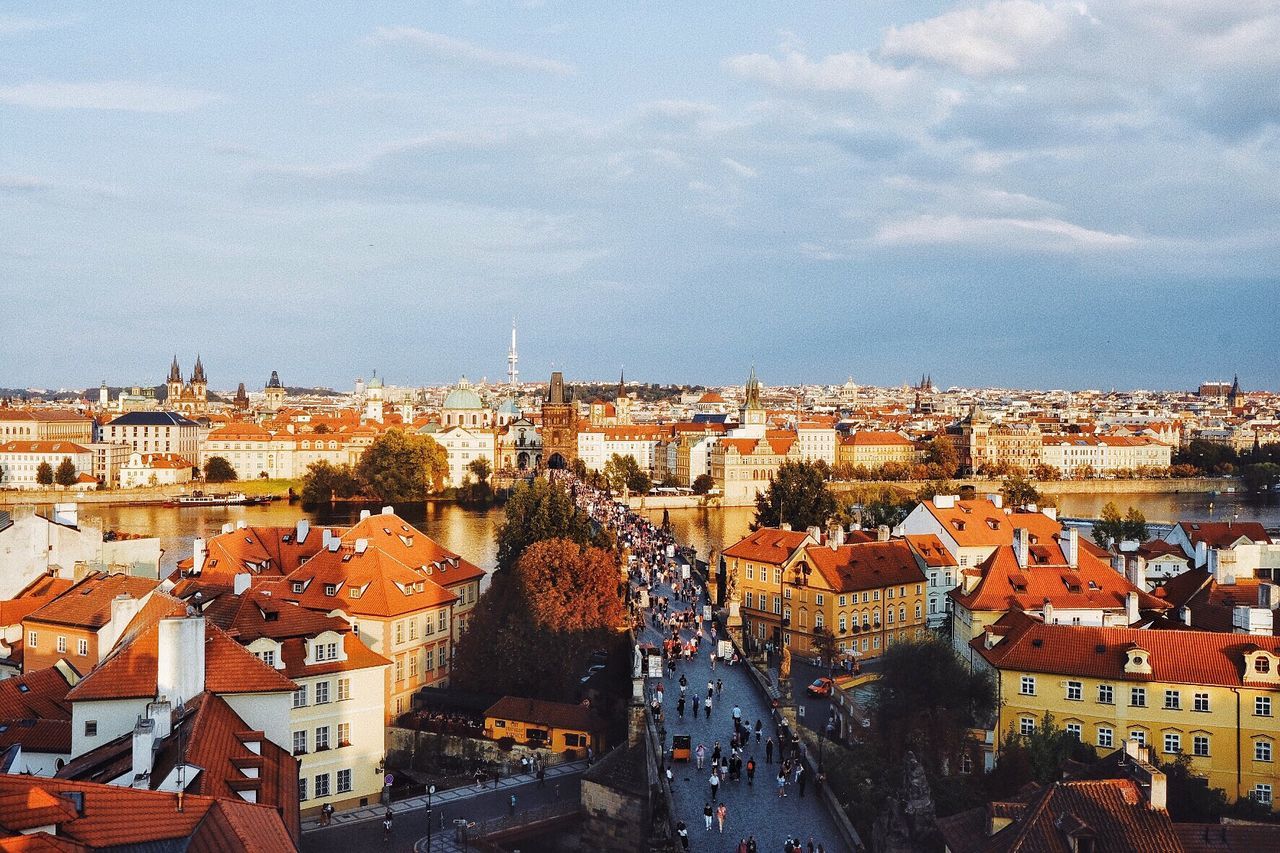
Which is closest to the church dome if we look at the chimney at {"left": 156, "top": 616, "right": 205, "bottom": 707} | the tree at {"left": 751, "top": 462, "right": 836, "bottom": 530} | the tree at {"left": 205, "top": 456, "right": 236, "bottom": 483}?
the tree at {"left": 205, "top": 456, "right": 236, "bottom": 483}

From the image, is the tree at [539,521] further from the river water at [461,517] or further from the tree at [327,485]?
the tree at [327,485]

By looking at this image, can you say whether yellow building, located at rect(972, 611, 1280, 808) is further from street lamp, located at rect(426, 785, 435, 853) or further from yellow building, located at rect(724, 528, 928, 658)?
street lamp, located at rect(426, 785, 435, 853)

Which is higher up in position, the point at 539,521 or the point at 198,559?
the point at 539,521

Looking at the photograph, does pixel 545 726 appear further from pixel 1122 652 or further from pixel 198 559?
pixel 198 559

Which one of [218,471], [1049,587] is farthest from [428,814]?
[218,471]

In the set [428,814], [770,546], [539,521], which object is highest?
[539,521]

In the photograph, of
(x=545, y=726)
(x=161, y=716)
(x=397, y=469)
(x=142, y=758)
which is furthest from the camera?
(x=397, y=469)
